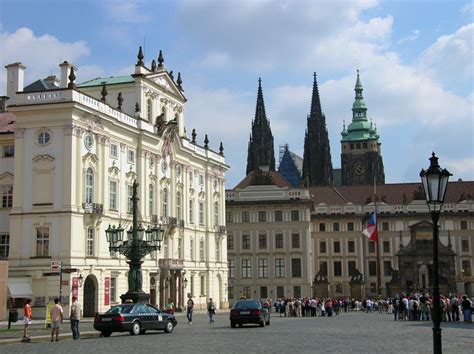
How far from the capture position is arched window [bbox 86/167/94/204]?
48406 mm

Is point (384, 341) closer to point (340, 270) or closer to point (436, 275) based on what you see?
point (436, 275)

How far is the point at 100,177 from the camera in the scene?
4966 cm

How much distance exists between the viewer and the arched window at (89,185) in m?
48.4

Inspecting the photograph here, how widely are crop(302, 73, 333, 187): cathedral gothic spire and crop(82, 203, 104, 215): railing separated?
10910 cm

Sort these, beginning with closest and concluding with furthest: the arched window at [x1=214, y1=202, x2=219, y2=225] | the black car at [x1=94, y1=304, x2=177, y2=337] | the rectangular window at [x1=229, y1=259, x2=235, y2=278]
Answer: the black car at [x1=94, y1=304, x2=177, y2=337], the arched window at [x1=214, y1=202, x2=219, y2=225], the rectangular window at [x1=229, y1=259, x2=235, y2=278]

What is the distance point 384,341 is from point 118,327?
406 inches

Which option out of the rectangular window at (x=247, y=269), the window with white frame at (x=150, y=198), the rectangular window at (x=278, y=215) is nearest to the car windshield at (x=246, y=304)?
the window with white frame at (x=150, y=198)

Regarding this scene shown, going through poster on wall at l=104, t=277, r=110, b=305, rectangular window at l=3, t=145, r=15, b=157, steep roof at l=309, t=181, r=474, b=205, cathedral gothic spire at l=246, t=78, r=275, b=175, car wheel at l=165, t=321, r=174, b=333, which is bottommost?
car wheel at l=165, t=321, r=174, b=333

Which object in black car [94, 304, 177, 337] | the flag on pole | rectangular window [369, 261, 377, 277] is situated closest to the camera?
black car [94, 304, 177, 337]

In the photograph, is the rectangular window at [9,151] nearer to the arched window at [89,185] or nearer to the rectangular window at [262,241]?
the arched window at [89,185]

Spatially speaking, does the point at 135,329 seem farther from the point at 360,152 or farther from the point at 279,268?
the point at 360,152

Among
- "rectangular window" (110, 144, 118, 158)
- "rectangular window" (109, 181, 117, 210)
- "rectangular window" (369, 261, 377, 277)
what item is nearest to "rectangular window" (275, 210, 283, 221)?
"rectangular window" (369, 261, 377, 277)

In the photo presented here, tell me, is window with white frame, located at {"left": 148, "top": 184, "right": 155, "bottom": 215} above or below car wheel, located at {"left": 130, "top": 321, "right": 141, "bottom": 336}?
above

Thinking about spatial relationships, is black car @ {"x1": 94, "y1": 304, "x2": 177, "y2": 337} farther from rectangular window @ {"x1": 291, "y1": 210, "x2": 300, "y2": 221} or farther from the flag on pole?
rectangular window @ {"x1": 291, "y1": 210, "x2": 300, "y2": 221}
